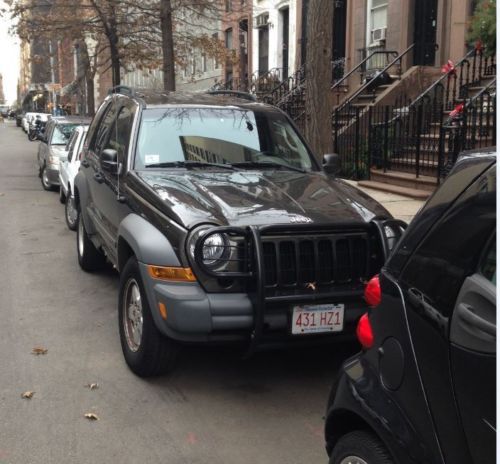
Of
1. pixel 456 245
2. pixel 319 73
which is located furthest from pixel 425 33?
pixel 456 245

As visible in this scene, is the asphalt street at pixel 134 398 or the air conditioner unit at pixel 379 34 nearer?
the asphalt street at pixel 134 398

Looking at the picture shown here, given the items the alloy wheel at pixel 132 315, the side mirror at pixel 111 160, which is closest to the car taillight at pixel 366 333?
the alloy wheel at pixel 132 315

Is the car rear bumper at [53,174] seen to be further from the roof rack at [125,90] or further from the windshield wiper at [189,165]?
the windshield wiper at [189,165]

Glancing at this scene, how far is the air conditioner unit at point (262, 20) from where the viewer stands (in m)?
24.7

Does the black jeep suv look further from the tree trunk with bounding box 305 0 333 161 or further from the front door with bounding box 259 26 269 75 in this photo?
the front door with bounding box 259 26 269 75

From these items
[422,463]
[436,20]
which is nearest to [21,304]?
[422,463]

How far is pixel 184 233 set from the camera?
4.16 m

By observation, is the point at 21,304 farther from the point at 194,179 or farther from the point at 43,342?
the point at 194,179

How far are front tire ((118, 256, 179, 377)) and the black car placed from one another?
1.94 meters

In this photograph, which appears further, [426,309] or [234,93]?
[234,93]

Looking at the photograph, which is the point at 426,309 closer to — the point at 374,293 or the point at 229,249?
the point at 374,293

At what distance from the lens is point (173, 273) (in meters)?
4.12

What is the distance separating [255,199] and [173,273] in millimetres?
877

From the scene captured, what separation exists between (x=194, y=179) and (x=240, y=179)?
0.37 meters
